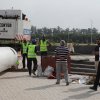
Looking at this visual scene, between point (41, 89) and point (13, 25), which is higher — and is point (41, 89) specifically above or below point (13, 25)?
below

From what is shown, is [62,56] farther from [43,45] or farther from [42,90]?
[43,45]

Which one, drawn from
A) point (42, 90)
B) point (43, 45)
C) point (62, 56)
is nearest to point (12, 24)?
point (43, 45)

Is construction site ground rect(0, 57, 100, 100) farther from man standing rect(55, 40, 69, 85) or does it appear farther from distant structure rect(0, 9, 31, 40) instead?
distant structure rect(0, 9, 31, 40)

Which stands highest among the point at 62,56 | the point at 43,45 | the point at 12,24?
the point at 12,24

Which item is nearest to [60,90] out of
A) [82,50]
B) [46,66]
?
[46,66]

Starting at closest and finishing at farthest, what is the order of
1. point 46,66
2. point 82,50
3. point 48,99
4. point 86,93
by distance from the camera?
point 48,99, point 86,93, point 46,66, point 82,50

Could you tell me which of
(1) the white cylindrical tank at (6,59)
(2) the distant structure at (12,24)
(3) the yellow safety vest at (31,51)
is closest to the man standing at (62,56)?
(1) the white cylindrical tank at (6,59)

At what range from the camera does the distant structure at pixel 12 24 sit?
28359mm

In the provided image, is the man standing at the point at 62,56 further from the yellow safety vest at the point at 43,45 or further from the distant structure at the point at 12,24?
the distant structure at the point at 12,24

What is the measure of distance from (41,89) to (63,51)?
194cm

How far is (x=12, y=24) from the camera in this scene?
2842cm

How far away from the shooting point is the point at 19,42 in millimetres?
28938

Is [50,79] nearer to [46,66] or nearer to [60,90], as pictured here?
[46,66]

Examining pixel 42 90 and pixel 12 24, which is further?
pixel 12 24
